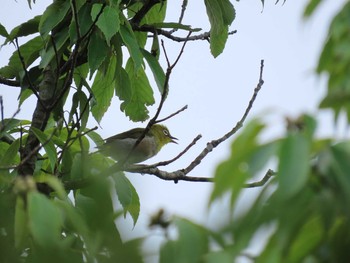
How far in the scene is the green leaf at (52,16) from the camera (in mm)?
4539

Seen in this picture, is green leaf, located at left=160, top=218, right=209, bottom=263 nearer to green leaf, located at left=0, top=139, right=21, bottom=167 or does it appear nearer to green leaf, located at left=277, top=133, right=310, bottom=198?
green leaf, located at left=277, top=133, right=310, bottom=198

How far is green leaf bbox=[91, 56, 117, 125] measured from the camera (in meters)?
5.34

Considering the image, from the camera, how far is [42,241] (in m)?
1.63

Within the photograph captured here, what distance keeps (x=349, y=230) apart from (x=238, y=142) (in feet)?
0.92

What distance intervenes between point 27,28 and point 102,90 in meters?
0.68

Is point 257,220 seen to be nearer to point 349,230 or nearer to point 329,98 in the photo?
point 349,230

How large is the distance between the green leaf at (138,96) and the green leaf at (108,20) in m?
1.16

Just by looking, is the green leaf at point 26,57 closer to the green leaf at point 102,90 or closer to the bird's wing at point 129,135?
the green leaf at point 102,90

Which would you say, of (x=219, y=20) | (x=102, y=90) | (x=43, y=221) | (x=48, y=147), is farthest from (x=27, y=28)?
(x=43, y=221)

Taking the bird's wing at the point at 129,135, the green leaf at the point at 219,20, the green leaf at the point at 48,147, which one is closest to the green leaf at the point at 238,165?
the green leaf at the point at 48,147

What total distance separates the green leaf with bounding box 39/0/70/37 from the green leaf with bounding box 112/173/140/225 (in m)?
0.86

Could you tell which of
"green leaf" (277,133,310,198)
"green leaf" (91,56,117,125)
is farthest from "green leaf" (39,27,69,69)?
"green leaf" (277,133,310,198)

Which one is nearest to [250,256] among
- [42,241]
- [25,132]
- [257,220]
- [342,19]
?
[257,220]

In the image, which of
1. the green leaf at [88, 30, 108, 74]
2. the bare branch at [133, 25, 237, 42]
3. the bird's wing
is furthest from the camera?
the bird's wing
